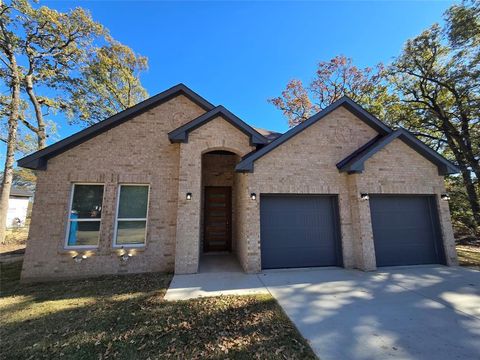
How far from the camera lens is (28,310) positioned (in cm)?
453

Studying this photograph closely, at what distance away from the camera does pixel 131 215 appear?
7266mm

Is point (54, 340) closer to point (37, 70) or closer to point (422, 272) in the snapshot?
point (422, 272)

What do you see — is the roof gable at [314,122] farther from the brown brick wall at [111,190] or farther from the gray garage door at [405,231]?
the gray garage door at [405,231]

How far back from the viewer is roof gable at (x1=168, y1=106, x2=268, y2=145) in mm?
7168

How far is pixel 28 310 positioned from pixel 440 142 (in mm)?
24064

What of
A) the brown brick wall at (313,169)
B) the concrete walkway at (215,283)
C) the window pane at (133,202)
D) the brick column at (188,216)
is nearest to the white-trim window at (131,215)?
the window pane at (133,202)

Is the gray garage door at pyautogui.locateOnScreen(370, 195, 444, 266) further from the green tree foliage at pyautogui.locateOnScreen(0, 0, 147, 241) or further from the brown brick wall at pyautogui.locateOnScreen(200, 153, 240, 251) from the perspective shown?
the green tree foliage at pyautogui.locateOnScreen(0, 0, 147, 241)

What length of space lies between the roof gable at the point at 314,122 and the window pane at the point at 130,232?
398 centimetres

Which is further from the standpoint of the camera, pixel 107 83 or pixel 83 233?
pixel 107 83

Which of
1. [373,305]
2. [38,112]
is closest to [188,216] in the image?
[373,305]

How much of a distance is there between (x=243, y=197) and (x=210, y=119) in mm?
3070

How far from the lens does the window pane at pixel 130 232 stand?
7105mm

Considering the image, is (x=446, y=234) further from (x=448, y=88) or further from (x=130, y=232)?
(x=448, y=88)

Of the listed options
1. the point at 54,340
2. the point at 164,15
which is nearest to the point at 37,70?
the point at 164,15
